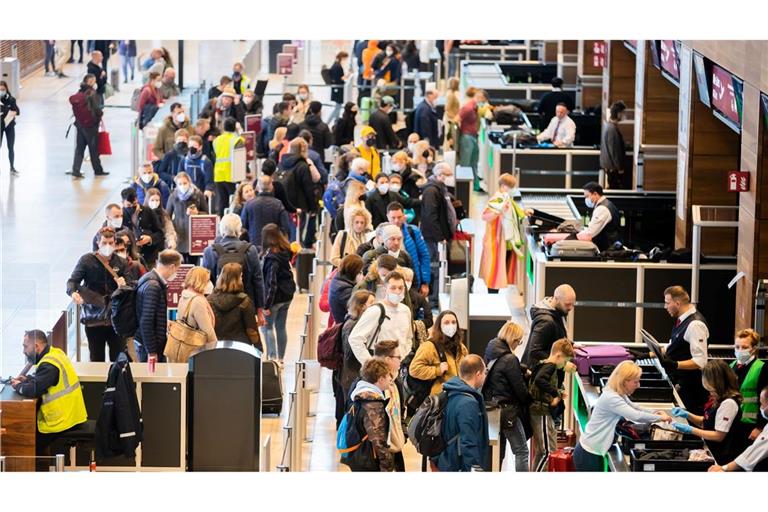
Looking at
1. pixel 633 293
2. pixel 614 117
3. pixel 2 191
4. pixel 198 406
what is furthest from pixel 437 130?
pixel 198 406

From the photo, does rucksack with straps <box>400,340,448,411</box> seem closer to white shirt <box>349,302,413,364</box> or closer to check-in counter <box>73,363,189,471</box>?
white shirt <box>349,302,413,364</box>

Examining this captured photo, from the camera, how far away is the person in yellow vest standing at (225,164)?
61.9 feet

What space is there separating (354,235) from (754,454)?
500 centimetres

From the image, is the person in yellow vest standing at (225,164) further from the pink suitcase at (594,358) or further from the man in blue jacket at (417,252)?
the pink suitcase at (594,358)

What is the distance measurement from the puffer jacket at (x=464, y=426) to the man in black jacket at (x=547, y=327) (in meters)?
1.86

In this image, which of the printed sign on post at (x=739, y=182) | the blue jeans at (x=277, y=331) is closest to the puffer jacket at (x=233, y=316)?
the blue jeans at (x=277, y=331)

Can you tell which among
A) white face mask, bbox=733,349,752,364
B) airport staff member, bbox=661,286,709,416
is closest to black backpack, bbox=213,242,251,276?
airport staff member, bbox=661,286,709,416

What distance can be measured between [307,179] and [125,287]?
4932 mm

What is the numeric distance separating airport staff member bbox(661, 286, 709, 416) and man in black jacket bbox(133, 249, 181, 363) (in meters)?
3.88

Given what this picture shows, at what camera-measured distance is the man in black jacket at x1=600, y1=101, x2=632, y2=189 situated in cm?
2070

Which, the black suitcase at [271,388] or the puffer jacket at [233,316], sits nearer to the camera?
the puffer jacket at [233,316]

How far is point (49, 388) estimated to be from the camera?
1094 centimetres

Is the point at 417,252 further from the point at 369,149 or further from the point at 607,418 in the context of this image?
the point at 369,149
